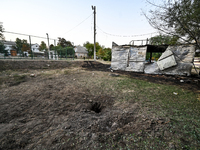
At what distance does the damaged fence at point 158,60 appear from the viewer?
21.4ft

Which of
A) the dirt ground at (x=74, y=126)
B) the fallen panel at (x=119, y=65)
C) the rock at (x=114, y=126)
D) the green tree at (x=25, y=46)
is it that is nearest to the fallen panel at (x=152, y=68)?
the fallen panel at (x=119, y=65)

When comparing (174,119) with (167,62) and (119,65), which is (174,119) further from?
(119,65)

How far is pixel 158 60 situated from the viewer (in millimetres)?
7660

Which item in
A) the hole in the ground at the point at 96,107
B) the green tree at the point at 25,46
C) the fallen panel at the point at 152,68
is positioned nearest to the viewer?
the hole in the ground at the point at 96,107

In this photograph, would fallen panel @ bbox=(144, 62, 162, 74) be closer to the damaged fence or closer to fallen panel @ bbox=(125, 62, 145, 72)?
the damaged fence

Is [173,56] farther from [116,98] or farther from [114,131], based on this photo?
[114,131]

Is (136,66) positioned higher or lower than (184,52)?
lower

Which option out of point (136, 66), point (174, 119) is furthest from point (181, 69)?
point (174, 119)

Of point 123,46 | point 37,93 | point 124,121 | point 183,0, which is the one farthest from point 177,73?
point 37,93

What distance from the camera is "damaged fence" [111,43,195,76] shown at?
6.52m

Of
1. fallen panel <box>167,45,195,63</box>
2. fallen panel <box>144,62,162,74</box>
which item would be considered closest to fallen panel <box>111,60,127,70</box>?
fallen panel <box>144,62,162,74</box>

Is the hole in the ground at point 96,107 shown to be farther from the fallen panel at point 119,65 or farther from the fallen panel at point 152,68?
the fallen panel at point 119,65

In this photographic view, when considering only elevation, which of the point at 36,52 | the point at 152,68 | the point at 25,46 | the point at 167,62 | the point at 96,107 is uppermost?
the point at 25,46

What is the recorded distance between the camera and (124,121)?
2.04 m
